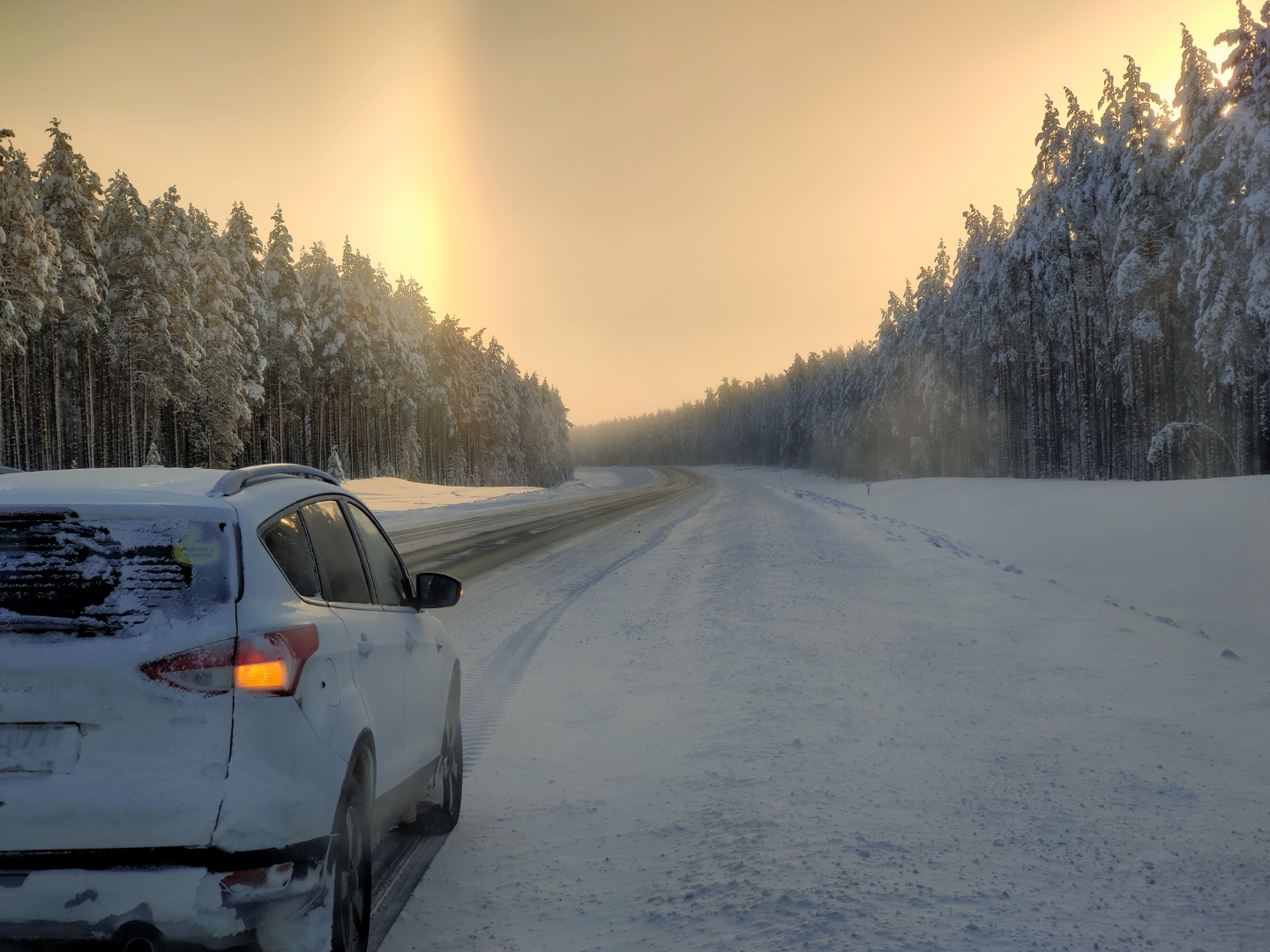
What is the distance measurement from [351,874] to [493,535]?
20743 millimetres

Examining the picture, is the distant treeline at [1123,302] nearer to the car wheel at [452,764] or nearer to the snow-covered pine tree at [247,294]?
the car wheel at [452,764]

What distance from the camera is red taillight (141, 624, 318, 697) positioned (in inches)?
97.3

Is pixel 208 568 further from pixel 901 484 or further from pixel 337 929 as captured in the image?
pixel 901 484

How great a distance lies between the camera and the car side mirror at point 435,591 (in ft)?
14.3

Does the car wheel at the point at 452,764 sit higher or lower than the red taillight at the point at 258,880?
lower

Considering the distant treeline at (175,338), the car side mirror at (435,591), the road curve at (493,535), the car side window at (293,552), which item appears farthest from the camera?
the distant treeline at (175,338)

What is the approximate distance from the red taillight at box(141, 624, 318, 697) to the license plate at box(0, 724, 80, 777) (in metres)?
0.27

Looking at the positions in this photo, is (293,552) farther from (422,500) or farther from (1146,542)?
(422,500)

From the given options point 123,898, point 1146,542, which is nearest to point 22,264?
point 123,898

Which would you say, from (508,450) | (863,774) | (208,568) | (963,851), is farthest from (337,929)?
(508,450)

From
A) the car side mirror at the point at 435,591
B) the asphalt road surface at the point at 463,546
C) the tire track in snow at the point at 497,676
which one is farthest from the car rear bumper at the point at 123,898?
the tire track in snow at the point at 497,676

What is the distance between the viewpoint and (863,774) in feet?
17.4

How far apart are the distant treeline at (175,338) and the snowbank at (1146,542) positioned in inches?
1196

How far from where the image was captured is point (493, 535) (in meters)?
23.5
